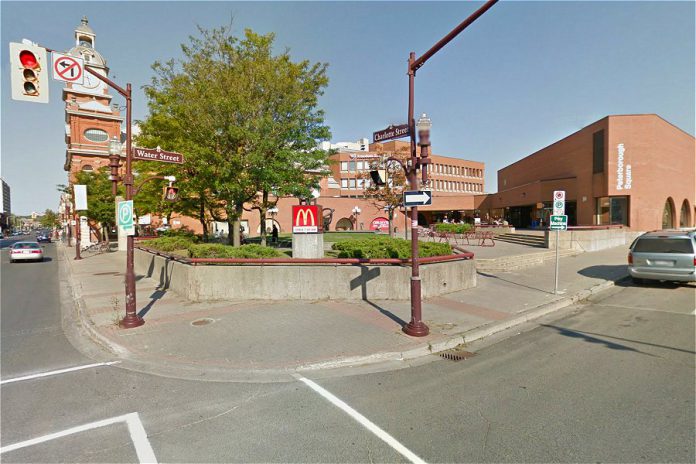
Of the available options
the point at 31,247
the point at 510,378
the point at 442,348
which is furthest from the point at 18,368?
the point at 31,247

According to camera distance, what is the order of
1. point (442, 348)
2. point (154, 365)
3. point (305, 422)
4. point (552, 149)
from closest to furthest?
1. point (305, 422)
2. point (154, 365)
3. point (442, 348)
4. point (552, 149)

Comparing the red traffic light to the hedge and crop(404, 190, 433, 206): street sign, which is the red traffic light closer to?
crop(404, 190, 433, 206): street sign

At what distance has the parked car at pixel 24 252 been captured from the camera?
21503mm

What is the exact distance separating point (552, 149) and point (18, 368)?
41005mm

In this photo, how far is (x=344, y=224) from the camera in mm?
51750

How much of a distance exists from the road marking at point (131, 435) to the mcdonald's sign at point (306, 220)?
701cm

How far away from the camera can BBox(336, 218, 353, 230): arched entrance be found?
50.9m

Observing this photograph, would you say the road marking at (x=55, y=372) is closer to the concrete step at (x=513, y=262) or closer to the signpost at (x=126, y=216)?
the signpost at (x=126, y=216)

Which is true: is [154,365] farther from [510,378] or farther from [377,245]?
[377,245]

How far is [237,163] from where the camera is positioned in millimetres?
11875

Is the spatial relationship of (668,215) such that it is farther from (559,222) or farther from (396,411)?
(396,411)

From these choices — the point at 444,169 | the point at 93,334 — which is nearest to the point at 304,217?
the point at 93,334

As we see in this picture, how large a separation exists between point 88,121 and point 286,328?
57284mm

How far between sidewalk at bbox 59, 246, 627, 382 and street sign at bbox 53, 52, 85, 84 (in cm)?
488
